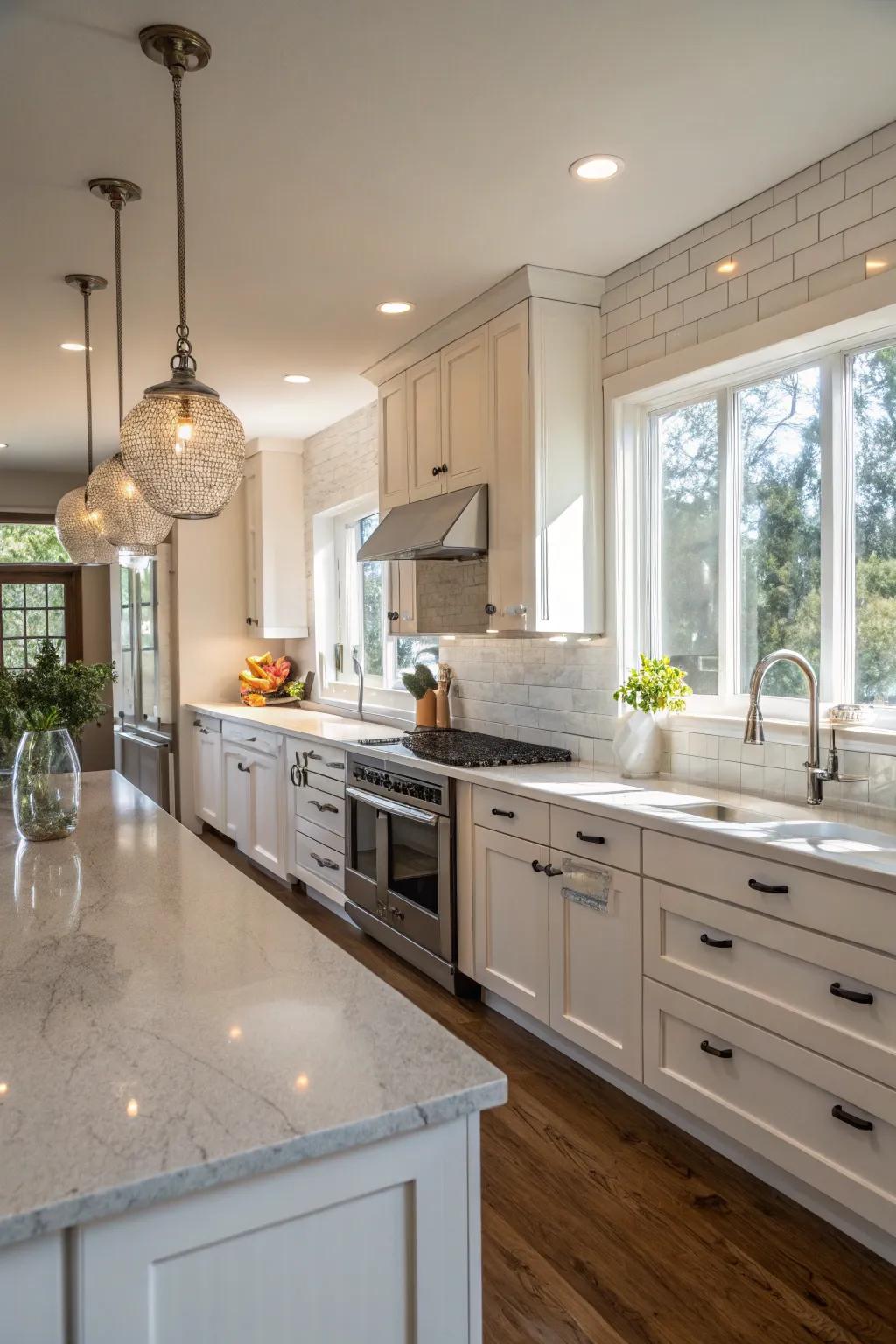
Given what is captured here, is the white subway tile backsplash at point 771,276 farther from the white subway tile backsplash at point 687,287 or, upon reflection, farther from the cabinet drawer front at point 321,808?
the cabinet drawer front at point 321,808

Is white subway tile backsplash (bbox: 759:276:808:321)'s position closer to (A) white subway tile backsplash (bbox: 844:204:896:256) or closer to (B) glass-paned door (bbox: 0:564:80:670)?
(A) white subway tile backsplash (bbox: 844:204:896:256)

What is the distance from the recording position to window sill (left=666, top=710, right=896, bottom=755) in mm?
2551

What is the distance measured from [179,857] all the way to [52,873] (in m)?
0.26

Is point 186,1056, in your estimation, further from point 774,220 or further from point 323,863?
point 323,863

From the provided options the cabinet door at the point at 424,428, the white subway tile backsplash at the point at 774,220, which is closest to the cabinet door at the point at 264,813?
the cabinet door at the point at 424,428

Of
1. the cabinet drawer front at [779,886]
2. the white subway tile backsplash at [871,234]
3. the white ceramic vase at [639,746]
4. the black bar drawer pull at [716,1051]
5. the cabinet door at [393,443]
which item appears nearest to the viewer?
the cabinet drawer front at [779,886]

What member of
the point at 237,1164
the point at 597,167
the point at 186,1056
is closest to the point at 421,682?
the point at 597,167

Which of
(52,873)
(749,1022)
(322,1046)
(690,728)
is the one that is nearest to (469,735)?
(690,728)

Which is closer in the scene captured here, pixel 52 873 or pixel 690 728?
pixel 52 873

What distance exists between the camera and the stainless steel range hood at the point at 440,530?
11.9ft

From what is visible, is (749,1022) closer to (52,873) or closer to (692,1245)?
(692,1245)

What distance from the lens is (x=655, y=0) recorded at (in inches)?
77.0

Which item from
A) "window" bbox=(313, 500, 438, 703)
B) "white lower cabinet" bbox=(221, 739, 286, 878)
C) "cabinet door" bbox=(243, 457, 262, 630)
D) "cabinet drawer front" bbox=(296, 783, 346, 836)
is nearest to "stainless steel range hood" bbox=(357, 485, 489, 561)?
"window" bbox=(313, 500, 438, 703)

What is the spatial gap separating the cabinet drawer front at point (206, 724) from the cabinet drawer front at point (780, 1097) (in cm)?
417
